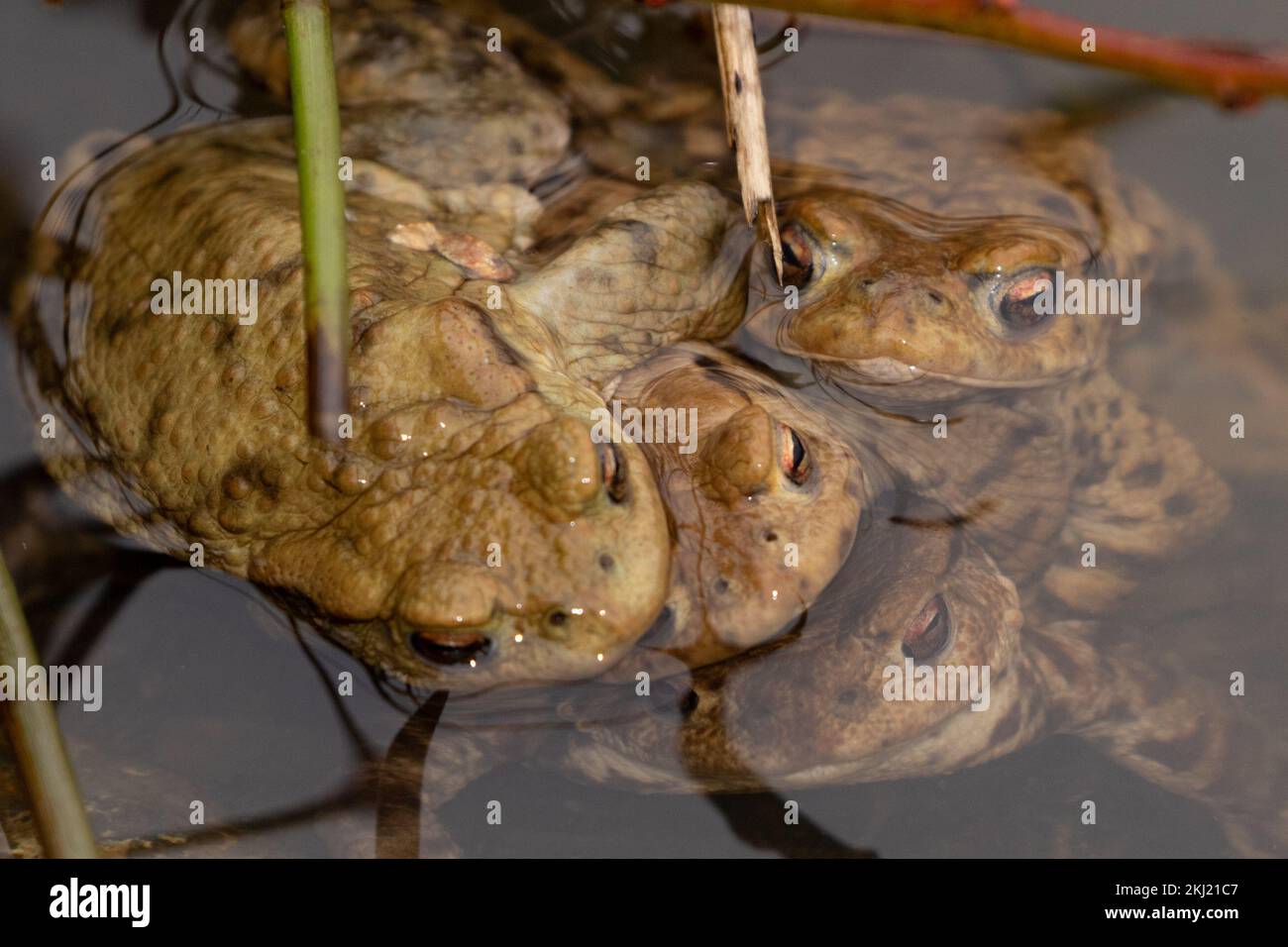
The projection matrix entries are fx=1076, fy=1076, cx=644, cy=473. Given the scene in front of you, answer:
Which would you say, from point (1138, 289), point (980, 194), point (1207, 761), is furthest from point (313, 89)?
point (1207, 761)

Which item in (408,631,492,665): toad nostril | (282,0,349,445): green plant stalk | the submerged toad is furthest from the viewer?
the submerged toad

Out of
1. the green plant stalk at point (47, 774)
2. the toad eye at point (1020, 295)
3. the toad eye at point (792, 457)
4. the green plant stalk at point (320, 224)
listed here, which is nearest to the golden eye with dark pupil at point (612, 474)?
the toad eye at point (792, 457)
